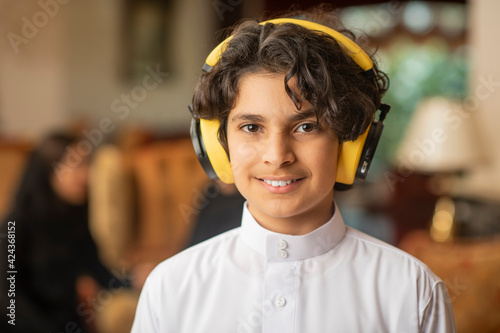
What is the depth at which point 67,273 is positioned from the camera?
1.86m

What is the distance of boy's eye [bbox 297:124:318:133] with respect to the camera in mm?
766

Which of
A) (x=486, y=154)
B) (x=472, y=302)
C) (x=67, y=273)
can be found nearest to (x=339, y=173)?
(x=472, y=302)

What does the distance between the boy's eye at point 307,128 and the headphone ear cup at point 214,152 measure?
Result: 0.14 meters

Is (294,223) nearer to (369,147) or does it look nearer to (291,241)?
(291,241)

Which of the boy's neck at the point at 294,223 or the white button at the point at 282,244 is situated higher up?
the boy's neck at the point at 294,223

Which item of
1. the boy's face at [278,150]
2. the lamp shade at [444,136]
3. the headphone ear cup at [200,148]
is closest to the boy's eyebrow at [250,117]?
the boy's face at [278,150]

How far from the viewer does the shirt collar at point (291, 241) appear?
2.65 ft

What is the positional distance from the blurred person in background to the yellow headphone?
998 mm

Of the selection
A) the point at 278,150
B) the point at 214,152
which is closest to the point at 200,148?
the point at 214,152

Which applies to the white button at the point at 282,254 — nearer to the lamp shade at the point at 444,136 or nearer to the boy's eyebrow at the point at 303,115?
the boy's eyebrow at the point at 303,115

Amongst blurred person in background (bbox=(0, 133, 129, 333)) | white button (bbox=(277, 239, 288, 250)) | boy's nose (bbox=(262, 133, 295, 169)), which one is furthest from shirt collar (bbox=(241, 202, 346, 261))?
blurred person in background (bbox=(0, 133, 129, 333))

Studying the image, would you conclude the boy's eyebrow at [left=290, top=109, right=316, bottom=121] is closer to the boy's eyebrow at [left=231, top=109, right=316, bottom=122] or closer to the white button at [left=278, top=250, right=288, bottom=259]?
the boy's eyebrow at [left=231, top=109, right=316, bottom=122]

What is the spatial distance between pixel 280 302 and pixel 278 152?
0.23 meters

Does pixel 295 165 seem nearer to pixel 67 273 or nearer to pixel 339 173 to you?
pixel 339 173
